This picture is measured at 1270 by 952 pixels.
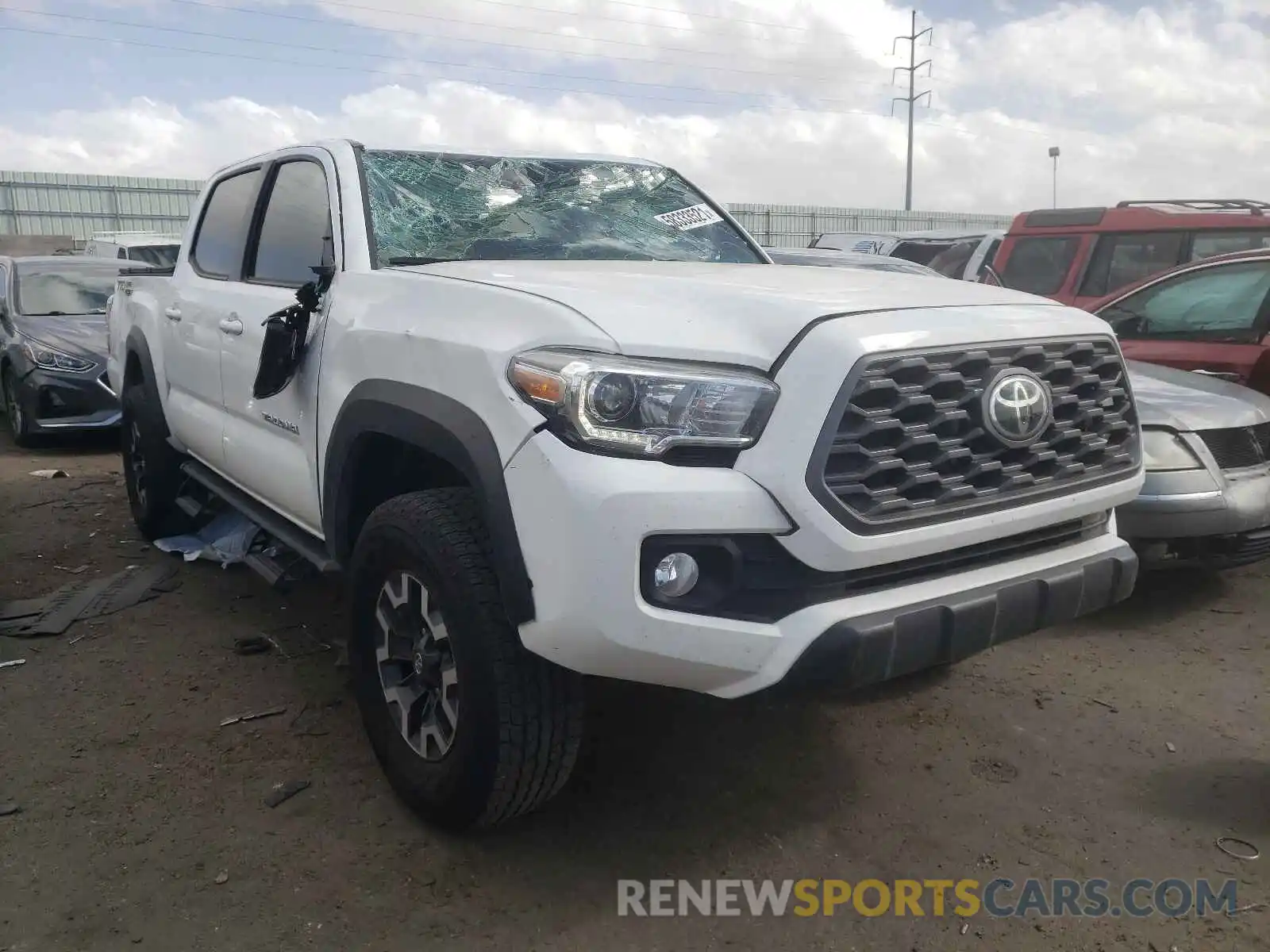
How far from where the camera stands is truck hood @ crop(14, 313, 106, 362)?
8.23 m

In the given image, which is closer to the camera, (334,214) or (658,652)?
(658,652)

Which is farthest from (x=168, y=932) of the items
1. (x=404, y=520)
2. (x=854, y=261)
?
(x=854, y=261)

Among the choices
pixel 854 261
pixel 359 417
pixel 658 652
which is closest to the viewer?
pixel 658 652

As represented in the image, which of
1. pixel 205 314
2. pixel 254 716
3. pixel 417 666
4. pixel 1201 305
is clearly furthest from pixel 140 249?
pixel 417 666

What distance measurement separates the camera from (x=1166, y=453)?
419 cm

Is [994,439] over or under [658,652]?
over

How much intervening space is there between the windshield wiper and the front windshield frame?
261 inches

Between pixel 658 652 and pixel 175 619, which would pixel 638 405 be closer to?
pixel 658 652

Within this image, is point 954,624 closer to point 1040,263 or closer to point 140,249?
point 1040,263

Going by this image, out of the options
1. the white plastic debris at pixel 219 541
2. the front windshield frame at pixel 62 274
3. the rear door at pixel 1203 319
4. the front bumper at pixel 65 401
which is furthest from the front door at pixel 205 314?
the front windshield frame at pixel 62 274

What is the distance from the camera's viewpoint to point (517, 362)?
2285 millimetres

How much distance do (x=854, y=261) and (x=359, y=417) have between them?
230 inches

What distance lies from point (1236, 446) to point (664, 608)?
323 cm

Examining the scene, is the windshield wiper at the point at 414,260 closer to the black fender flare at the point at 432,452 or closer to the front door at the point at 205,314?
the black fender flare at the point at 432,452
